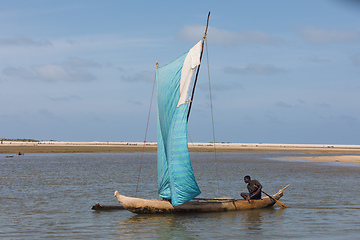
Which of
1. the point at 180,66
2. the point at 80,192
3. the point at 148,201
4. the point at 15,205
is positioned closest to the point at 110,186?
the point at 80,192

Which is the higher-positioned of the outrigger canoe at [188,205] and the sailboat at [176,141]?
the sailboat at [176,141]

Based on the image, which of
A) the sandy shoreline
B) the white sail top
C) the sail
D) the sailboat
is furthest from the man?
the sandy shoreline

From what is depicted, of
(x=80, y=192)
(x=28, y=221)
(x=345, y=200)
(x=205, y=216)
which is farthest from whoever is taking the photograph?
(x=80, y=192)

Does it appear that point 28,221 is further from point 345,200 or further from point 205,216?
point 345,200

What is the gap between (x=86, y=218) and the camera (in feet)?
71.5

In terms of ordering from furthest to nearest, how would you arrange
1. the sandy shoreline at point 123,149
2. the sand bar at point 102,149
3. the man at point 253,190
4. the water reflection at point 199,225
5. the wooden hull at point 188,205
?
the sand bar at point 102,149
the sandy shoreline at point 123,149
the man at point 253,190
the wooden hull at point 188,205
the water reflection at point 199,225

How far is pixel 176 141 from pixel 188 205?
3161 millimetres

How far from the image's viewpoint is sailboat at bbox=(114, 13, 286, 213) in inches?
878

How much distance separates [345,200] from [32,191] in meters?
19.2

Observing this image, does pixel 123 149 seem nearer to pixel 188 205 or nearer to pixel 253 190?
pixel 253 190

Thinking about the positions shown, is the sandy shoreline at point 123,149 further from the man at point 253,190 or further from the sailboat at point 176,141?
the sailboat at point 176,141

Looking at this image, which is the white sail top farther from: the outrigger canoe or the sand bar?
the sand bar

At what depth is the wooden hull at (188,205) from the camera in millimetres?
22234

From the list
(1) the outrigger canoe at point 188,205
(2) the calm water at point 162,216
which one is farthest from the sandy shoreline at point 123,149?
(1) the outrigger canoe at point 188,205
